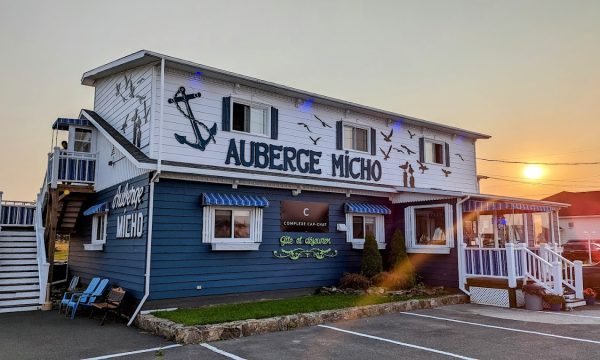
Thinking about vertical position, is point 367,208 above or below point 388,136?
below

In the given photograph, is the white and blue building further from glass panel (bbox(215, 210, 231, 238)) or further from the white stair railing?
the white stair railing

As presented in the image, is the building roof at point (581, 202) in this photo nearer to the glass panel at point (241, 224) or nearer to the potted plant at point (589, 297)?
the potted plant at point (589, 297)

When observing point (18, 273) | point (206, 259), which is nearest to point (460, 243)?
point (206, 259)

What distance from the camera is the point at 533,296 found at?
12.1 m

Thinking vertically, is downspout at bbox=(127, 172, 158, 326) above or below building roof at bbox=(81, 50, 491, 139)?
below

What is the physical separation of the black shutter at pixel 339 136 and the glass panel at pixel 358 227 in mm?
2474

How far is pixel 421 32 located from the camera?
1506 centimetres

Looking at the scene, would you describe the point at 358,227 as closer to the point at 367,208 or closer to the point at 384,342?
the point at 367,208

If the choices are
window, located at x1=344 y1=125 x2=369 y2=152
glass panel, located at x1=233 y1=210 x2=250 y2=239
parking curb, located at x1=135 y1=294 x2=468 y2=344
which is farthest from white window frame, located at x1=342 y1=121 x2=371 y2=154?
parking curb, located at x1=135 y1=294 x2=468 y2=344

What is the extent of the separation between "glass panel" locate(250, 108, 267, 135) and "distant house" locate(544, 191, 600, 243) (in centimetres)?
3491

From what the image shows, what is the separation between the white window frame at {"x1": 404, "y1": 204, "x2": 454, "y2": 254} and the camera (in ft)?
45.8

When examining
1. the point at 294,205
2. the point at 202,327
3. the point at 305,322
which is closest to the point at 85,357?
the point at 202,327

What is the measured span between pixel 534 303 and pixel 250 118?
9.61 meters

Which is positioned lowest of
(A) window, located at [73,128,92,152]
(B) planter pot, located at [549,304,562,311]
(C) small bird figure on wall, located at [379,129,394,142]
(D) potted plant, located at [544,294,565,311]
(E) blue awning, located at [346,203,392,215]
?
(B) planter pot, located at [549,304,562,311]
